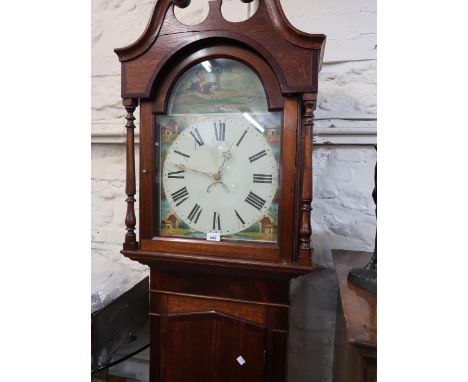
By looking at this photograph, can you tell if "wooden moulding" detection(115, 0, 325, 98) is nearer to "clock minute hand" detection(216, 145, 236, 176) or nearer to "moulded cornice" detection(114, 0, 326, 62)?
"moulded cornice" detection(114, 0, 326, 62)

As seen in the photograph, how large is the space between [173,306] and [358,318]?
478 mm

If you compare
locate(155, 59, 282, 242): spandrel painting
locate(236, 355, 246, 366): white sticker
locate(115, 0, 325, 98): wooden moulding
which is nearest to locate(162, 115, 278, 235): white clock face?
locate(155, 59, 282, 242): spandrel painting

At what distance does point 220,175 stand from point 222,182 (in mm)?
18

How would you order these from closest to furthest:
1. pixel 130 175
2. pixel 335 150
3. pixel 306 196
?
pixel 306 196 < pixel 130 175 < pixel 335 150

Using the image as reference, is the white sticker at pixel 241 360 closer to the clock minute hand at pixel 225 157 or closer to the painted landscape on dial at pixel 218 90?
the clock minute hand at pixel 225 157

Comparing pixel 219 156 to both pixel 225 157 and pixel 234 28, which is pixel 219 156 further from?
pixel 234 28

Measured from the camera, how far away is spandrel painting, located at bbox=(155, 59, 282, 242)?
759mm

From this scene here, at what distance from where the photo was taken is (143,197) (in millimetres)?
814

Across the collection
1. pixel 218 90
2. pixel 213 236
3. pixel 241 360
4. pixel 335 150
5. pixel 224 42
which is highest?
pixel 224 42

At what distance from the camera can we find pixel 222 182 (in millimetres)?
782

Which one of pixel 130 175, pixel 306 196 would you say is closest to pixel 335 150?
pixel 306 196

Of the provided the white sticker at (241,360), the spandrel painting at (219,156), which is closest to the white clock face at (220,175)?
the spandrel painting at (219,156)

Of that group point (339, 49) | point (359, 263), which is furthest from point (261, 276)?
point (339, 49)

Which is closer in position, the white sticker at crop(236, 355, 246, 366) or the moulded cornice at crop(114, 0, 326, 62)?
the moulded cornice at crop(114, 0, 326, 62)
